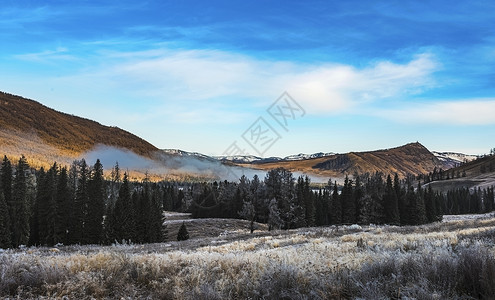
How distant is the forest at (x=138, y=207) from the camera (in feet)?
168

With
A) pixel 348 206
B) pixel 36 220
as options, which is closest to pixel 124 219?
pixel 36 220

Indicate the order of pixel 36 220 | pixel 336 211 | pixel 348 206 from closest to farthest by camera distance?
pixel 36 220
pixel 348 206
pixel 336 211

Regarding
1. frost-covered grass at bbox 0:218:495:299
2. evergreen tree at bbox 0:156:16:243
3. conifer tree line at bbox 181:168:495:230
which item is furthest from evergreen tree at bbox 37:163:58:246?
frost-covered grass at bbox 0:218:495:299

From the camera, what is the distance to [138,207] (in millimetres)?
57375

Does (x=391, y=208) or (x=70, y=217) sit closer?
(x=70, y=217)

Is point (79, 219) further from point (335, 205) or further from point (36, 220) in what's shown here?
point (335, 205)

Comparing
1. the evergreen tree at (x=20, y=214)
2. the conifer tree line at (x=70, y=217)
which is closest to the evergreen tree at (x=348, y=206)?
the conifer tree line at (x=70, y=217)

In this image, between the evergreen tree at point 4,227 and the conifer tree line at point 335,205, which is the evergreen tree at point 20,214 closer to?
the evergreen tree at point 4,227

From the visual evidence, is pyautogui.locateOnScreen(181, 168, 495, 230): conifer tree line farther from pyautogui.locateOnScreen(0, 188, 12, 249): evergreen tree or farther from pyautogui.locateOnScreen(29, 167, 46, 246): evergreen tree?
pyautogui.locateOnScreen(0, 188, 12, 249): evergreen tree

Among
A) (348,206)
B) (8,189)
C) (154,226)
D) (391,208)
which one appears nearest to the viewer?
(8,189)

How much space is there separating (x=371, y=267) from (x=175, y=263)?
427 cm

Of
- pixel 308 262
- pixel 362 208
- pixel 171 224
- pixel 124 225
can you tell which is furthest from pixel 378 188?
pixel 308 262

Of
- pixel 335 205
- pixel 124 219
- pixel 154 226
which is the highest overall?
pixel 124 219

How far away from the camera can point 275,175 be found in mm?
69562
